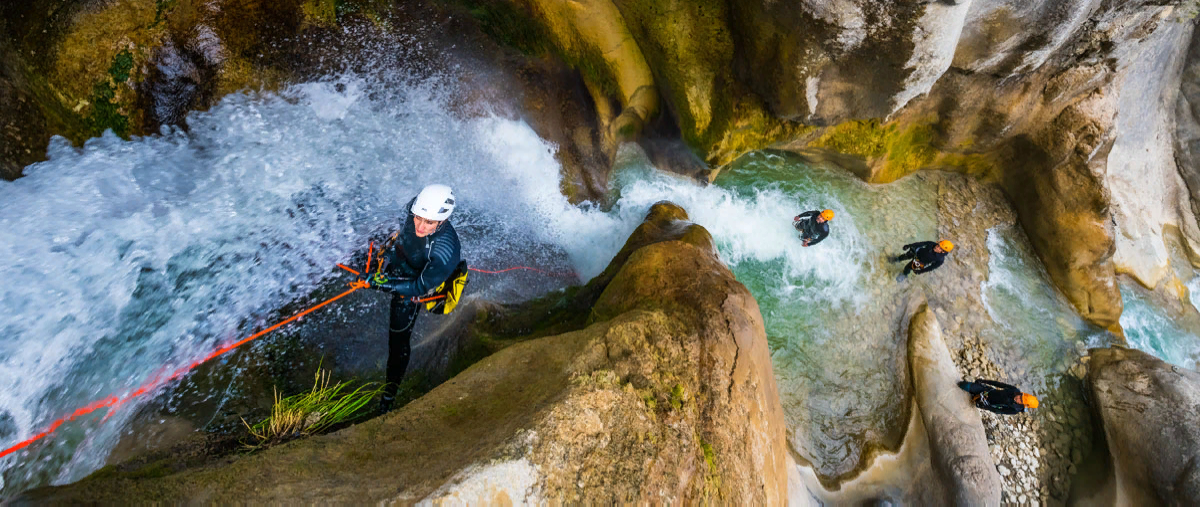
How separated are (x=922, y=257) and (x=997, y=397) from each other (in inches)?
80.1

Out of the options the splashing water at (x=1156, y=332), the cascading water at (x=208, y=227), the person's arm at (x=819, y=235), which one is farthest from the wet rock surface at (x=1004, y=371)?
the cascading water at (x=208, y=227)

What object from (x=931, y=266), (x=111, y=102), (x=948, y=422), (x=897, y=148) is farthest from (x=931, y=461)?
(x=111, y=102)

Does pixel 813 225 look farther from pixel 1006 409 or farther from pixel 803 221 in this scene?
pixel 1006 409

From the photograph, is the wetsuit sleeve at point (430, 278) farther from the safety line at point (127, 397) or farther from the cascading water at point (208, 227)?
the cascading water at point (208, 227)

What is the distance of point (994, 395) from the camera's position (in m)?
6.27

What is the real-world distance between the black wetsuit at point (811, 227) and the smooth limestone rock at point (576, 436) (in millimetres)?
3240

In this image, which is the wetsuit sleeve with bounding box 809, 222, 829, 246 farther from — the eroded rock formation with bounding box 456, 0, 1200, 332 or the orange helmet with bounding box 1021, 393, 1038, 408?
the orange helmet with bounding box 1021, 393, 1038, 408

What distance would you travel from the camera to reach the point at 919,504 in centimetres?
566

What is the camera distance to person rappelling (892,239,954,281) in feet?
22.2

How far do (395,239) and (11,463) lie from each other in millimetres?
2592

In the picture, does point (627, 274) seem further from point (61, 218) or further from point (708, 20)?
point (61, 218)

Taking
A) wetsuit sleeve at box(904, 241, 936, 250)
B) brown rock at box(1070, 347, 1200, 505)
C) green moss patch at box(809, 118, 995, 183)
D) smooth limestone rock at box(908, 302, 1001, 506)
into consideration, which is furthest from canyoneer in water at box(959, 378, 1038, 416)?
green moss patch at box(809, 118, 995, 183)

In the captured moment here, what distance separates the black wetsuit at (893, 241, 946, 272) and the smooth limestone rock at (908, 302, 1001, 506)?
61 centimetres

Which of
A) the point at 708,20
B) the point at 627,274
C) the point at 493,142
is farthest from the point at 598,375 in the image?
the point at 708,20
